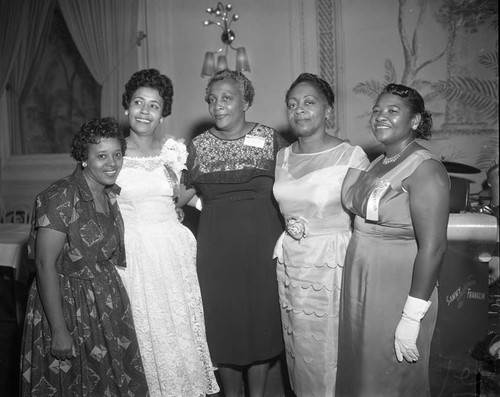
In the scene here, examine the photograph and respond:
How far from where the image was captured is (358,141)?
217 inches

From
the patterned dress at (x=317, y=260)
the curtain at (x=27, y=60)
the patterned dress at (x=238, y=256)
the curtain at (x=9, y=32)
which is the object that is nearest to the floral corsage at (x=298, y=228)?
the patterned dress at (x=317, y=260)

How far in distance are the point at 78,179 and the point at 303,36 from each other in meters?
Result: 4.18

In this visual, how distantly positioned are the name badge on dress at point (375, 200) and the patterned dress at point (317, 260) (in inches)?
12.7

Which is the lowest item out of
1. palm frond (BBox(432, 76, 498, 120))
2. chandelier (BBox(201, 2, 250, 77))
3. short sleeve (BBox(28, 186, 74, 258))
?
short sleeve (BBox(28, 186, 74, 258))

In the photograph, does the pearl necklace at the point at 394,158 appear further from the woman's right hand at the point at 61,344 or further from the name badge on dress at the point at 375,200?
the woman's right hand at the point at 61,344

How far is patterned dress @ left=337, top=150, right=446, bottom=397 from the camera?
192cm

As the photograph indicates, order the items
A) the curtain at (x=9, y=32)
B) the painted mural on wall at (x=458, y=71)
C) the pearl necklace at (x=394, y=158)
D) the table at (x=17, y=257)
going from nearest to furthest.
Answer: the pearl necklace at (x=394, y=158), the table at (x=17, y=257), the painted mural on wall at (x=458, y=71), the curtain at (x=9, y=32)

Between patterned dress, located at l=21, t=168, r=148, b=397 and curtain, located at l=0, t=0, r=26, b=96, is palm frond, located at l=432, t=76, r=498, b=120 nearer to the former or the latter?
patterned dress, located at l=21, t=168, r=148, b=397

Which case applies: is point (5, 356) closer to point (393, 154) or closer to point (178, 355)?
point (178, 355)

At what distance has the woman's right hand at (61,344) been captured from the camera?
73.6 inches

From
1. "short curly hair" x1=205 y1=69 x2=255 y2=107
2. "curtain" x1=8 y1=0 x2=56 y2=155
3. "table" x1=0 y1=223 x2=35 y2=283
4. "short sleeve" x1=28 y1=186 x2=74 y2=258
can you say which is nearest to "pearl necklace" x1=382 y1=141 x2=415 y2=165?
"short curly hair" x1=205 y1=69 x2=255 y2=107

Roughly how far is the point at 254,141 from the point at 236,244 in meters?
0.56

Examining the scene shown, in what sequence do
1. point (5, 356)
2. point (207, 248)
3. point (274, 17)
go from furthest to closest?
point (274, 17) < point (5, 356) < point (207, 248)

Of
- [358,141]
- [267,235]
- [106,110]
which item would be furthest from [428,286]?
[106,110]
